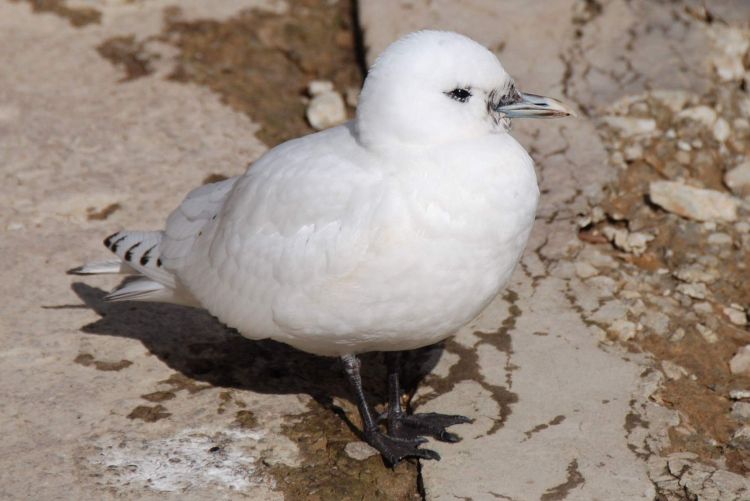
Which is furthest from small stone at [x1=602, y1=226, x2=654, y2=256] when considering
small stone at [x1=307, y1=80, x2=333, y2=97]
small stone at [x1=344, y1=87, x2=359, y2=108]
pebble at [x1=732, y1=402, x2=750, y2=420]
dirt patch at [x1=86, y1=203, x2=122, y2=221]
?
dirt patch at [x1=86, y1=203, x2=122, y2=221]

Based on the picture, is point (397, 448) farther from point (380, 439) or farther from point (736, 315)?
point (736, 315)

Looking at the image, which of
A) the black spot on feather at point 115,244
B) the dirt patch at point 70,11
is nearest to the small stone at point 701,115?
the black spot on feather at point 115,244

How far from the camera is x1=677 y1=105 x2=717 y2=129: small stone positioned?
6316 mm

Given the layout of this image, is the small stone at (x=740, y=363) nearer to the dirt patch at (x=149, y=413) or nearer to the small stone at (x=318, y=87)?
the dirt patch at (x=149, y=413)

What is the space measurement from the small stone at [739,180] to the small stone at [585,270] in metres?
1.08

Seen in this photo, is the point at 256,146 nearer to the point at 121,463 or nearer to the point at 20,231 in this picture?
the point at 20,231

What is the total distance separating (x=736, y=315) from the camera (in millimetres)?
5266

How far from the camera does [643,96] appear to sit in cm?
650

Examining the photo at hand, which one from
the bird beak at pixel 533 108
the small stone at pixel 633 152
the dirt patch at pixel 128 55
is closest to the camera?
the bird beak at pixel 533 108

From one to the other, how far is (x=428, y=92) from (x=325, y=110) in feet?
8.90

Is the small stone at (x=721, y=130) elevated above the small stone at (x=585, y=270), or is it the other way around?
the small stone at (x=721, y=130)

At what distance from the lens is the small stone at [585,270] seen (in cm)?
541

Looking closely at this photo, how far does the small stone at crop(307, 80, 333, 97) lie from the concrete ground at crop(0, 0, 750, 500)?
0.32 feet

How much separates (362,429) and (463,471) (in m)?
0.52
